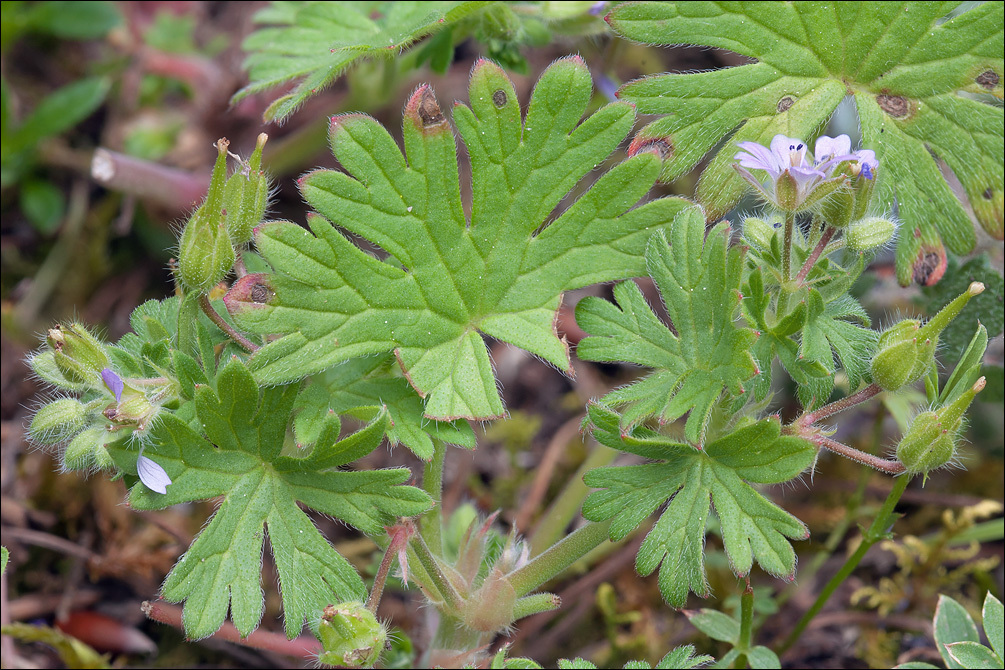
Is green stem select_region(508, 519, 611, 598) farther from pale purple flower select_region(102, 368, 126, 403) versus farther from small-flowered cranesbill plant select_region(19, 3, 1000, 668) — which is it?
pale purple flower select_region(102, 368, 126, 403)

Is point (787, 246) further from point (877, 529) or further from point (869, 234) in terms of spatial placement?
→ point (877, 529)

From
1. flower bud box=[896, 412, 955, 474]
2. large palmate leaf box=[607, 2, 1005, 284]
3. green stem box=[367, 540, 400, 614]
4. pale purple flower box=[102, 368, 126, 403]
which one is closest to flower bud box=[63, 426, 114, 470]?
pale purple flower box=[102, 368, 126, 403]

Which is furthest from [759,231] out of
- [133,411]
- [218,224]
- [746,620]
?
[133,411]

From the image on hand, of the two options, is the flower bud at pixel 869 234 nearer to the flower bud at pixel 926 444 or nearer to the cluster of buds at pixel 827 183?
the cluster of buds at pixel 827 183

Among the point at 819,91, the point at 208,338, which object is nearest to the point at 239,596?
the point at 208,338

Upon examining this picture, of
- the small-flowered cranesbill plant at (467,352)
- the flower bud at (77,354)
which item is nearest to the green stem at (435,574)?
the small-flowered cranesbill plant at (467,352)
